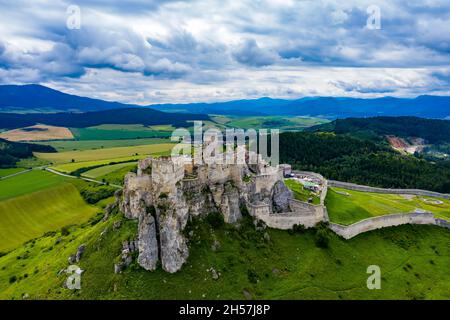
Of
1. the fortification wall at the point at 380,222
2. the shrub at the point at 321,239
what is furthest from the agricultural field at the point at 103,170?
the fortification wall at the point at 380,222

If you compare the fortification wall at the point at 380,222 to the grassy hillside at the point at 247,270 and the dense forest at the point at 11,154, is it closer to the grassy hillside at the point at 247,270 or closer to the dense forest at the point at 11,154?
A: the grassy hillside at the point at 247,270

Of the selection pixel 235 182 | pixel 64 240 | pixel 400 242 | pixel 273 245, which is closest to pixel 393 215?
pixel 400 242

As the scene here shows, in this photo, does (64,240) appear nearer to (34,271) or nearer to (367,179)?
(34,271)

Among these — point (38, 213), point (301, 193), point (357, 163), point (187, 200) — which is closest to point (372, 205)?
point (301, 193)

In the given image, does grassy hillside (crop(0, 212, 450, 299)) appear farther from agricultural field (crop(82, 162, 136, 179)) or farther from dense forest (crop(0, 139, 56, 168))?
dense forest (crop(0, 139, 56, 168))

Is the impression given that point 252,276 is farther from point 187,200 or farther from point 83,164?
point 83,164

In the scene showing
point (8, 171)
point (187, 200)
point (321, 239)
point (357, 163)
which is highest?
point (187, 200)
